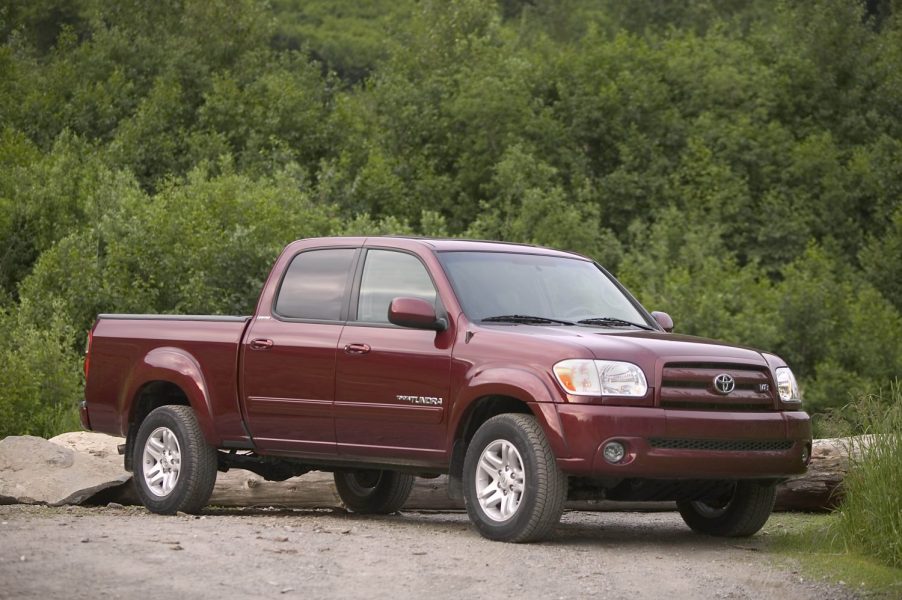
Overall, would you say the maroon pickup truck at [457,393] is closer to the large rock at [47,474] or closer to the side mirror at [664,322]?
the side mirror at [664,322]

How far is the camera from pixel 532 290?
10.3 metres

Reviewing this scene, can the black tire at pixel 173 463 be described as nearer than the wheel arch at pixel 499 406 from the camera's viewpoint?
No

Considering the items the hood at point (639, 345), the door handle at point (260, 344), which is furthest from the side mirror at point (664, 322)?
the door handle at point (260, 344)

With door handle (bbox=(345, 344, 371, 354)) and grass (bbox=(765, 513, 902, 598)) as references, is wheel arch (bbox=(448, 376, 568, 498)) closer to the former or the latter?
door handle (bbox=(345, 344, 371, 354))

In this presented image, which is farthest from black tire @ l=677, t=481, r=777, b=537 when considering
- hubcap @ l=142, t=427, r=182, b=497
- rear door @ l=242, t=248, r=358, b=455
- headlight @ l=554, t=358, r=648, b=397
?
hubcap @ l=142, t=427, r=182, b=497

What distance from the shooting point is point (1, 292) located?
40.2 metres

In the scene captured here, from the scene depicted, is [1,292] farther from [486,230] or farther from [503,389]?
[503,389]

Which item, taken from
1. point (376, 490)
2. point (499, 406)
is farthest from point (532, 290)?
point (376, 490)

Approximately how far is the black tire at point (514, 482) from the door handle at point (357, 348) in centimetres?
107

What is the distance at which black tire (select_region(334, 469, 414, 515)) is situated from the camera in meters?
12.0

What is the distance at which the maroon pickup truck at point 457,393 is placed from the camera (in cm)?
907

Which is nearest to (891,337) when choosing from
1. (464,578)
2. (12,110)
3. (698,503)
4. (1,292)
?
(1,292)

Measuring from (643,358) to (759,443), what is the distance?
96cm

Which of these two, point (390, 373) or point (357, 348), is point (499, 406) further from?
point (357, 348)
